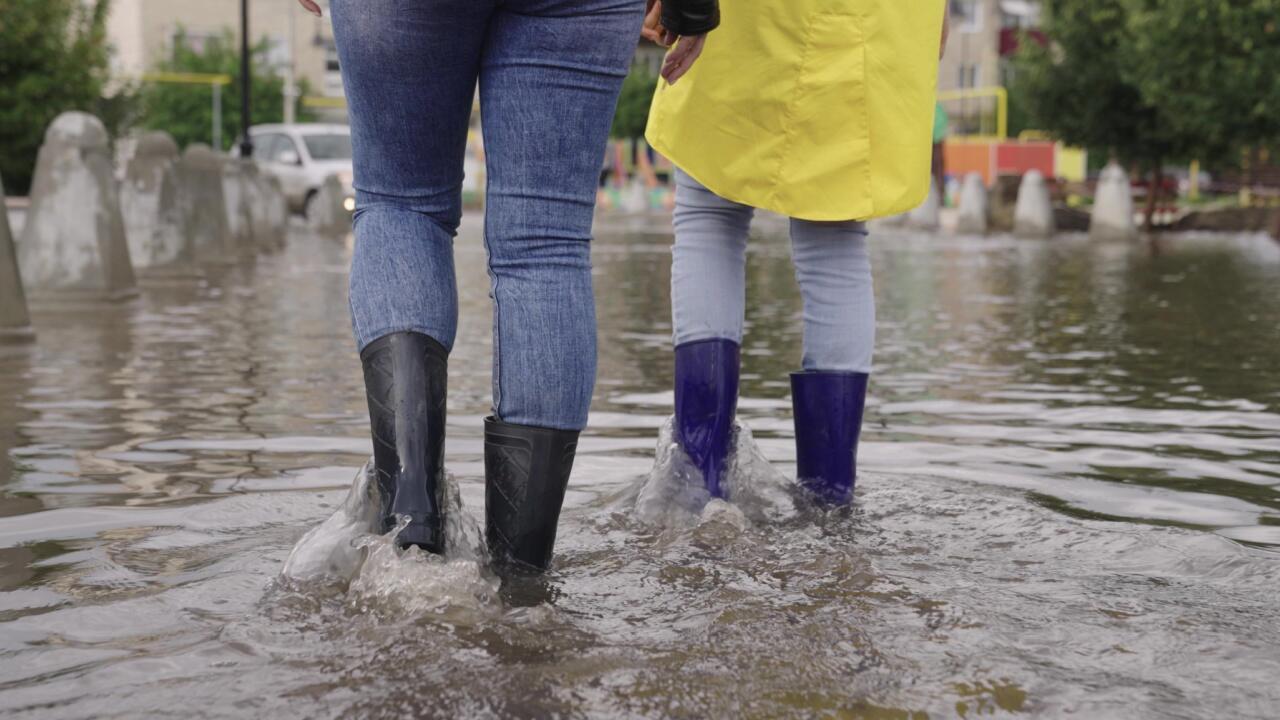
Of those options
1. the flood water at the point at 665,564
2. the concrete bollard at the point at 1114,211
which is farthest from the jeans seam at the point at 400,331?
the concrete bollard at the point at 1114,211

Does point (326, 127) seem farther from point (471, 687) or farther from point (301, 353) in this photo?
point (471, 687)

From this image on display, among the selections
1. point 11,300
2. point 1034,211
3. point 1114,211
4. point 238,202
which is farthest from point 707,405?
point 1034,211

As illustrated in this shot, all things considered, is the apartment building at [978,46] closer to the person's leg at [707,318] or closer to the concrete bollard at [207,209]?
the concrete bollard at [207,209]

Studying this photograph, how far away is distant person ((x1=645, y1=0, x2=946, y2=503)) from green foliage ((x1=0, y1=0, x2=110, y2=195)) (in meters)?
17.4

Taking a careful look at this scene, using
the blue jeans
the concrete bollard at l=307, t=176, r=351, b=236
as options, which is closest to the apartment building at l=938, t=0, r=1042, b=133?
the concrete bollard at l=307, t=176, r=351, b=236

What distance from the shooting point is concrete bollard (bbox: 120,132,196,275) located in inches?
460

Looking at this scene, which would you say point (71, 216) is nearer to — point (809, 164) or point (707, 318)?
point (707, 318)

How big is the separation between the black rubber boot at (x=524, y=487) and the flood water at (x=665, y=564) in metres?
0.06

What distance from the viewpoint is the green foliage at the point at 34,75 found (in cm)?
1944

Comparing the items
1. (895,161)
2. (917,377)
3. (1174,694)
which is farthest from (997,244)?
(1174,694)

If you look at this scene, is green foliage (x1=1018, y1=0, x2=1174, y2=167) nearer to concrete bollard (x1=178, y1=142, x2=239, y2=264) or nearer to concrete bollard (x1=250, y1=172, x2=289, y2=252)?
concrete bollard (x1=250, y1=172, x2=289, y2=252)

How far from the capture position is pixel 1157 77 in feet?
71.9

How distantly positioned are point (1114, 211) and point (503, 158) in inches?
773

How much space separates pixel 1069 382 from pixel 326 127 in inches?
1025
